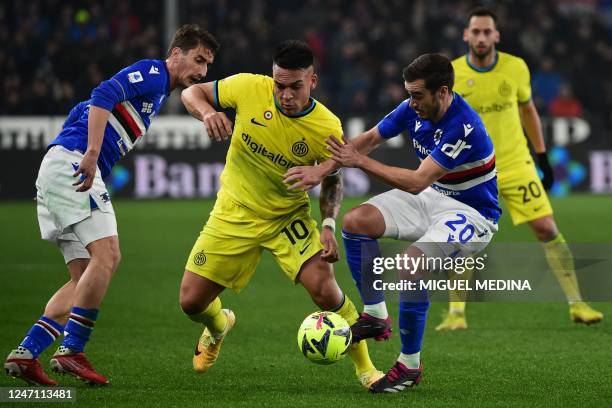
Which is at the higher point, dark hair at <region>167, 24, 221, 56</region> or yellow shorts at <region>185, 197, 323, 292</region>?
dark hair at <region>167, 24, 221, 56</region>

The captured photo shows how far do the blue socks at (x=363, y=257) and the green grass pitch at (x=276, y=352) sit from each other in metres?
0.58

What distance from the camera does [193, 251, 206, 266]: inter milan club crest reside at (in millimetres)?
6883

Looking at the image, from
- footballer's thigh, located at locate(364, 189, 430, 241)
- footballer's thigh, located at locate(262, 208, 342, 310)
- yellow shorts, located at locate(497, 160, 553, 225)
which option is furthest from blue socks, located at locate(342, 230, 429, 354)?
yellow shorts, located at locate(497, 160, 553, 225)

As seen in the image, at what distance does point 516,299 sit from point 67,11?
14.5 meters

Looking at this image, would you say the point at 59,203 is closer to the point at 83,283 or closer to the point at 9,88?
the point at 83,283

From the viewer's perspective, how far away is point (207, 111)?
21.2ft

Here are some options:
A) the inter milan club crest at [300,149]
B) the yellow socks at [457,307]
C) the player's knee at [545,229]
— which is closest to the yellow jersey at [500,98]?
the player's knee at [545,229]

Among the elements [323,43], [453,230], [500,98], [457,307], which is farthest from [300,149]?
[323,43]

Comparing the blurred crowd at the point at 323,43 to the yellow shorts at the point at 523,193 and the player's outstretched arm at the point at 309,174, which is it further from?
the player's outstretched arm at the point at 309,174

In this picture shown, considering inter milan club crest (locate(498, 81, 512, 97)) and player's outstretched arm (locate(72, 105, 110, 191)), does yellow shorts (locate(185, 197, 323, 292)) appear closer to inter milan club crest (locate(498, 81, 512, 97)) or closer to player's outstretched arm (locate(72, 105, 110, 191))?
player's outstretched arm (locate(72, 105, 110, 191))

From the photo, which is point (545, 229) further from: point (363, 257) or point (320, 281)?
point (320, 281)

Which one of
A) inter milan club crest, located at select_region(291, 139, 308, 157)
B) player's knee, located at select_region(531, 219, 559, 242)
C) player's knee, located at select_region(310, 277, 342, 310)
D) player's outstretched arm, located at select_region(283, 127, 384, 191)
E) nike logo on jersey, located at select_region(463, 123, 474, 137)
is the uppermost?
nike logo on jersey, located at select_region(463, 123, 474, 137)

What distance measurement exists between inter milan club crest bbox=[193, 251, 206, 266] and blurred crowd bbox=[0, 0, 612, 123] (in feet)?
43.9

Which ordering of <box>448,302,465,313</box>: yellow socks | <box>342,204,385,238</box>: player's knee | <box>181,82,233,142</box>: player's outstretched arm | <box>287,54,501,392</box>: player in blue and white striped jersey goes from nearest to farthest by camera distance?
1. <box>181,82,233,142</box>: player's outstretched arm
2. <box>287,54,501,392</box>: player in blue and white striped jersey
3. <box>342,204,385,238</box>: player's knee
4. <box>448,302,465,313</box>: yellow socks
